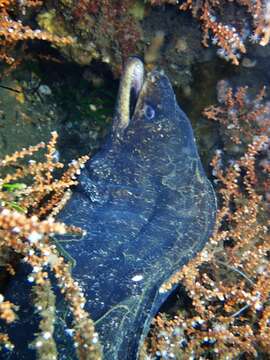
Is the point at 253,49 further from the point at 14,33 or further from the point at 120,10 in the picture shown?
the point at 14,33

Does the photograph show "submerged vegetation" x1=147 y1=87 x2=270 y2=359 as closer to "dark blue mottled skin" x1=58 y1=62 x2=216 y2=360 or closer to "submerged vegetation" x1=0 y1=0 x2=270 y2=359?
"submerged vegetation" x1=0 y1=0 x2=270 y2=359

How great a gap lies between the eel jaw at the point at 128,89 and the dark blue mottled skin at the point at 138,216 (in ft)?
0.16

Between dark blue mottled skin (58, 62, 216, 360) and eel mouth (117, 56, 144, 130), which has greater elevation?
eel mouth (117, 56, 144, 130)

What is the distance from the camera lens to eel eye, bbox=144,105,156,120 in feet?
12.8

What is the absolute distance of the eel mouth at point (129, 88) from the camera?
381cm

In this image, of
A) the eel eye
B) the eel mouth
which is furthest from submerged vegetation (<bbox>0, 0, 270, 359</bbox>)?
the eel eye

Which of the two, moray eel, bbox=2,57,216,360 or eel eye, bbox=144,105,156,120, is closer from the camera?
moray eel, bbox=2,57,216,360

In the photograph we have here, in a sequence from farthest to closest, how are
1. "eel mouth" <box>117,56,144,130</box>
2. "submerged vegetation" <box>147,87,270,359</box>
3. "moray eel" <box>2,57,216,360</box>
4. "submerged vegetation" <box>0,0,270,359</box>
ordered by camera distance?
"eel mouth" <box>117,56,144,130</box> < "submerged vegetation" <box>147,87,270,359</box> < "submerged vegetation" <box>0,0,270,359</box> < "moray eel" <box>2,57,216,360</box>

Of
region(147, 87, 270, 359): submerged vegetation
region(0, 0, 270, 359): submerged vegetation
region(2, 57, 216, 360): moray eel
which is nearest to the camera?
region(2, 57, 216, 360): moray eel

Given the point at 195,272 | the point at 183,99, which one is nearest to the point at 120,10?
the point at 183,99

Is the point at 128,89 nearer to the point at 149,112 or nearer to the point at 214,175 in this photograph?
the point at 149,112

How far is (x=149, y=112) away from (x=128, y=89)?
12.8 inches

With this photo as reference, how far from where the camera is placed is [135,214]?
3.55 meters

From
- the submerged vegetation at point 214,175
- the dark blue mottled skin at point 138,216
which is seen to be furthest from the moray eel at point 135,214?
the submerged vegetation at point 214,175
